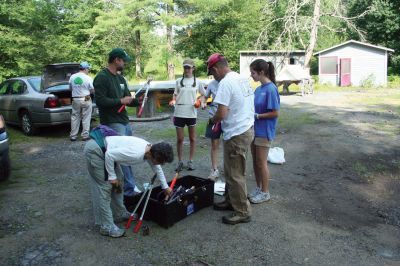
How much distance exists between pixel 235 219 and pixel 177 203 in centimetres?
A: 69

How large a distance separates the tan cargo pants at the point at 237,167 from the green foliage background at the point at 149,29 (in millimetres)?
23190

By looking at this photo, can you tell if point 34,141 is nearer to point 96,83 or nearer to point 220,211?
point 96,83

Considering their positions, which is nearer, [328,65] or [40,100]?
[40,100]

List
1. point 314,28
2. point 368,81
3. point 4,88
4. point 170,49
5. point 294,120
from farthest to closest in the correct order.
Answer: point 170,49
point 368,81
point 314,28
point 294,120
point 4,88

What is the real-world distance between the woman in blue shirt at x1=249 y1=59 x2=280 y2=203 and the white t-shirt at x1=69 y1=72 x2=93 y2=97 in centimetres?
495

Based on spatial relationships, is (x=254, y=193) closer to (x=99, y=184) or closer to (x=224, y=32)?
(x=99, y=184)

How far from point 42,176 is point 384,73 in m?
24.7

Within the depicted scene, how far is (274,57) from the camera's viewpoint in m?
29.8

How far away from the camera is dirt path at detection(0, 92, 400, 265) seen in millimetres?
3760

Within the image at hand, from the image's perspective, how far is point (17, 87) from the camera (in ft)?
33.0

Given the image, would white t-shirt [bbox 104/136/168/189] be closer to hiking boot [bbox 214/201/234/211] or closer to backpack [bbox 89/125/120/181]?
backpack [bbox 89/125/120/181]

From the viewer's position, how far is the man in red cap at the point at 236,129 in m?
4.23

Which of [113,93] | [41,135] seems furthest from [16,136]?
[113,93]

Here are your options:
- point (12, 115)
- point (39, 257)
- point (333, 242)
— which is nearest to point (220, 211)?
point (333, 242)
